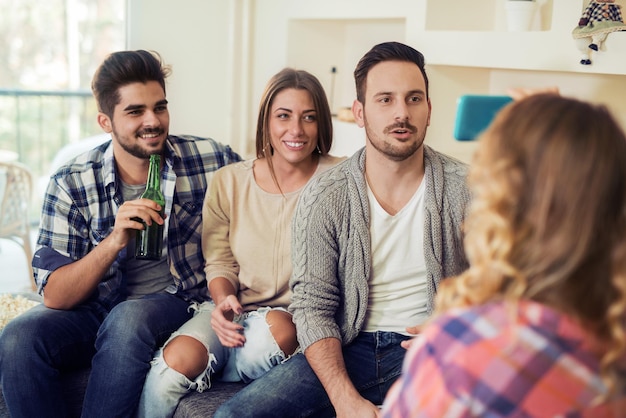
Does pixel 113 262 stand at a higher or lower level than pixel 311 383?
higher

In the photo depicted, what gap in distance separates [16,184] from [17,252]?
1213 millimetres

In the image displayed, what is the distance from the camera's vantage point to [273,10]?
388 centimetres

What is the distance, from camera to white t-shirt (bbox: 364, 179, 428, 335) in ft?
6.34

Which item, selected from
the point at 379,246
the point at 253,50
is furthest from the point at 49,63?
the point at 379,246

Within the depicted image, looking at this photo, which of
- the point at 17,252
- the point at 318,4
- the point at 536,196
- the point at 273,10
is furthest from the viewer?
the point at 17,252

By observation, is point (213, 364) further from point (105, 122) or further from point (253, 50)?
point (253, 50)

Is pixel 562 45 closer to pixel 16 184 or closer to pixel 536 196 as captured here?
pixel 536 196

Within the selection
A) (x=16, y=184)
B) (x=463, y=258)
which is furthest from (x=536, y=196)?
(x=16, y=184)

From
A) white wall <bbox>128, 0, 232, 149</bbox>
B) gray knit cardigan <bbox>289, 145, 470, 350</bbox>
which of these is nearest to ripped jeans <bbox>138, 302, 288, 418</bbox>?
gray knit cardigan <bbox>289, 145, 470, 350</bbox>

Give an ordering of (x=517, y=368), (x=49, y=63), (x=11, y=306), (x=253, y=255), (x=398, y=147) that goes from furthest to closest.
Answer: (x=49, y=63) < (x=11, y=306) < (x=253, y=255) < (x=398, y=147) < (x=517, y=368)

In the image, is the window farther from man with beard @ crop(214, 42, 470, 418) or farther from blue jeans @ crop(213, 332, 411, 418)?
blue jeans @ crop(213, 332, 411, 418)

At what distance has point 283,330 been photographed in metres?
2.01

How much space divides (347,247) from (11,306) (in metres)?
1.19

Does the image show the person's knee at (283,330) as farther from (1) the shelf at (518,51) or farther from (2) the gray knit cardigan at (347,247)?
(1) the shelf at (518,51)
